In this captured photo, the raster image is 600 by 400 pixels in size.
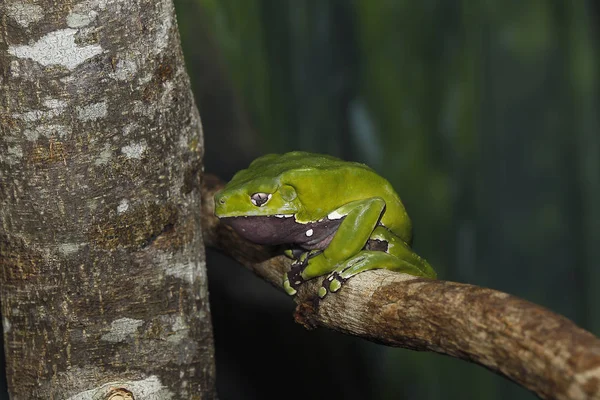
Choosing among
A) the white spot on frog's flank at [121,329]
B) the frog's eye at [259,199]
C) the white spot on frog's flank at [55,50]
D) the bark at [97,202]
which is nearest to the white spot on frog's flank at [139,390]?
the bark at [97,202]

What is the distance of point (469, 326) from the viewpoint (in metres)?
1.34

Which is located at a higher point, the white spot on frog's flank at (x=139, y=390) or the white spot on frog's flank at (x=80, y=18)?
the white spot on frog's flank at (x=80, y=18)

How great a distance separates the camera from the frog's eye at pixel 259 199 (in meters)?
1.76

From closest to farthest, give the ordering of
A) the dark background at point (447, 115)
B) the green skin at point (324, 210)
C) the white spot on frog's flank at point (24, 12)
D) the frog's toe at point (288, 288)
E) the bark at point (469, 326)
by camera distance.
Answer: the bark at point (469, 326), the white spot on frog's flank at point (24, 12), the green skin at point (324, 210), the frog's toe at point (288, 288), the dark background at point (447, 115)

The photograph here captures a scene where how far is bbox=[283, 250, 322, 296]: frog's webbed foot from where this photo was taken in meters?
1.85

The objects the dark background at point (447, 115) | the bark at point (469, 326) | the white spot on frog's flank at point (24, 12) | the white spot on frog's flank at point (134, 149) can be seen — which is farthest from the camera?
the dark background at point (447, 115)

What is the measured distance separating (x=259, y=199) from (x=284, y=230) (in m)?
0.11

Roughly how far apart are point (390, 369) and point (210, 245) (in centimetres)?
120

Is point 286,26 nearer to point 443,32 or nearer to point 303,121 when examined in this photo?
point 303,121

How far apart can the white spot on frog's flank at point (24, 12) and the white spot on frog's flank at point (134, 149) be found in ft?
1.00

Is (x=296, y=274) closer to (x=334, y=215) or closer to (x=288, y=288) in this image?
(x=288, y=288)

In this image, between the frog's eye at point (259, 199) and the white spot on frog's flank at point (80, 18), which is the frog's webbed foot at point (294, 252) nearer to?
the frog's eye at point (259, 199)

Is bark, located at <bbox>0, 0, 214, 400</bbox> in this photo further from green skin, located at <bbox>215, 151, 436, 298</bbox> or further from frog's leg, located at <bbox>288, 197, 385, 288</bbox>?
frog's leg, located at <bbox>288, 197, 385, 288</bbox>

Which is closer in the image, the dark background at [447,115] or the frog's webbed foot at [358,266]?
the frog's webbed foot at [358,266]
